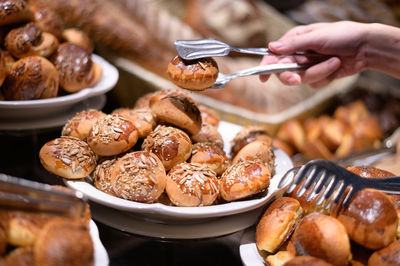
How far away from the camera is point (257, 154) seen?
1.17 m

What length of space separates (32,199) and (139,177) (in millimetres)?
327

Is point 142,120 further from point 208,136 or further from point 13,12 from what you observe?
point 13,12

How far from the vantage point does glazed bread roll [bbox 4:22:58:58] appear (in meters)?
1.38

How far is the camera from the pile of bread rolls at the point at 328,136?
2160 mm

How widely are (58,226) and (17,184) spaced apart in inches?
4.0

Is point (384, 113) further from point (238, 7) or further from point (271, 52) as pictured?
point (271, 52)

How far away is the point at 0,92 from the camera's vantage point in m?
1.35

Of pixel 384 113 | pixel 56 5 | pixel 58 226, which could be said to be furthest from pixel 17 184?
pixel 384 113

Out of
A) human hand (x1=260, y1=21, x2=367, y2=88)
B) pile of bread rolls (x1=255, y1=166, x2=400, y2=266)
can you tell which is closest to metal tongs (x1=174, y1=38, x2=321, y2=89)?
human hand (x1=260, y1=21, x2=367, y2=88)

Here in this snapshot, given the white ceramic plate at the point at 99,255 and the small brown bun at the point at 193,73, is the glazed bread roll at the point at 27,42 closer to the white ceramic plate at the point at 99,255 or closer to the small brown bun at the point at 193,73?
the small brown bun at the point at 193,73

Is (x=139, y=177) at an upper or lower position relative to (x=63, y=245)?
lower

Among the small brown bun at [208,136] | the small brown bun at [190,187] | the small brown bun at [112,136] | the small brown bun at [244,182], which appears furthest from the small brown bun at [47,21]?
the small brown bun at [244,182]

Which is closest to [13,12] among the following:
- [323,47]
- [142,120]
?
[142,120]

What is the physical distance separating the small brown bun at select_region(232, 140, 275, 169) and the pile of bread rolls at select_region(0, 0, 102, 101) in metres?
0.67
